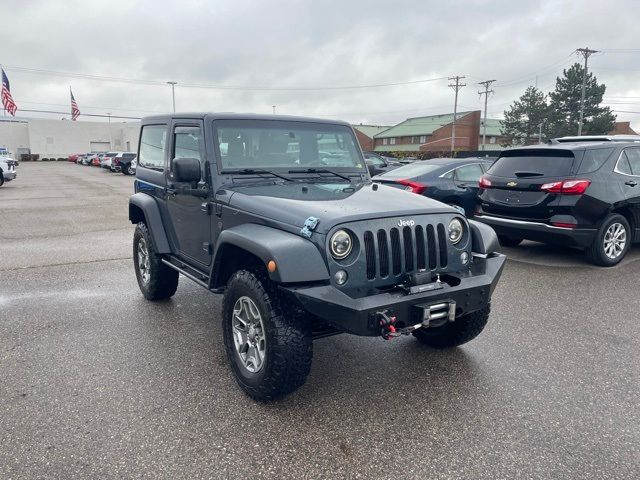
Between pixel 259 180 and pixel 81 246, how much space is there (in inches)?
228

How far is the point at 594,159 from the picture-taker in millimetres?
6645

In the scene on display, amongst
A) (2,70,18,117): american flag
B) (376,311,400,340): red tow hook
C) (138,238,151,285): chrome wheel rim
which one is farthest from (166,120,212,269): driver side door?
(2,70,18,117): american flag

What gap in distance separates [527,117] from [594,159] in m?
65.0

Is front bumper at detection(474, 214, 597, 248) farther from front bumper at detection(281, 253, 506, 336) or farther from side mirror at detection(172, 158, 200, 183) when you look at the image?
side mirror at detection(172, 158, 200, 183)

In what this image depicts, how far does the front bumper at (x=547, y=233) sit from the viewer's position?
21.3 ft

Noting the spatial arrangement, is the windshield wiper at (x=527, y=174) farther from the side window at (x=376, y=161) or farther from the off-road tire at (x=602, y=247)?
the side window at (x=376, y=161)

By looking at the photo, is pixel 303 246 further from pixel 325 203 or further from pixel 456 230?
pixel 456 230

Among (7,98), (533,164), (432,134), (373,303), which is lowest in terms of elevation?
(373,303)

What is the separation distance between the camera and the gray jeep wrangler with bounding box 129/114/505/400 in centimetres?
291

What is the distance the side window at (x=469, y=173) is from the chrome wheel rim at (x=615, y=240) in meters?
2.76

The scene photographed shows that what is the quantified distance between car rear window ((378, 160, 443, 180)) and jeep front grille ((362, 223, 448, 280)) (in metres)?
5.69

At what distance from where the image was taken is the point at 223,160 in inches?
155

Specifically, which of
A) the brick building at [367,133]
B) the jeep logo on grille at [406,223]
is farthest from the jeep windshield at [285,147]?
the brick building at [367,133]

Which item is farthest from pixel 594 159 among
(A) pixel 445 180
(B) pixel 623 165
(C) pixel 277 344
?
(C) pixel 277 344
